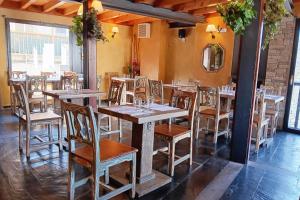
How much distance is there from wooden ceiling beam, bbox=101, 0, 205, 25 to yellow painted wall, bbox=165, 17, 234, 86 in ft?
1.74

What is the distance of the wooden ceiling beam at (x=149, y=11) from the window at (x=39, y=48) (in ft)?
9.16

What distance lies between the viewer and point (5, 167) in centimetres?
287

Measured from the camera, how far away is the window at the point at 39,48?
6234 millimetres

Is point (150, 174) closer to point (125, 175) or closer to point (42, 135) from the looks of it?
point (125, 175)

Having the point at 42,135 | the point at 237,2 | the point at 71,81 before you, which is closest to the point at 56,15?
the point at 71,81

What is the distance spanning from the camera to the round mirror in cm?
641

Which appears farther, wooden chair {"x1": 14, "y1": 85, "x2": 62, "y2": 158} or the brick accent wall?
the brick accent wall

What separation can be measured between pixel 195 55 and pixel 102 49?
287cm

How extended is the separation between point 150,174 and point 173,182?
0.91 feet

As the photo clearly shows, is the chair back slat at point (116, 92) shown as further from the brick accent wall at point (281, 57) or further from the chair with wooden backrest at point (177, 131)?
the brick accent wall at point (281, 57)

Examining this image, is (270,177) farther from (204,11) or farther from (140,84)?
(204,11)

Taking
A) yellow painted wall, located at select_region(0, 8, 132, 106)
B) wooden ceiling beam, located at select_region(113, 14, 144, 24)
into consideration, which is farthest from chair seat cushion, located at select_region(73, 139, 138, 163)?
wooden ceiling beam, located at select_region(113, 14, 144, 24)

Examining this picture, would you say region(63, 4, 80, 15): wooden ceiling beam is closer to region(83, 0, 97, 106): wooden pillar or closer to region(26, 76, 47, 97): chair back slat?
region(83, 0, 97, 106): wooden pillar

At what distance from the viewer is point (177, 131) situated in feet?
9.43
